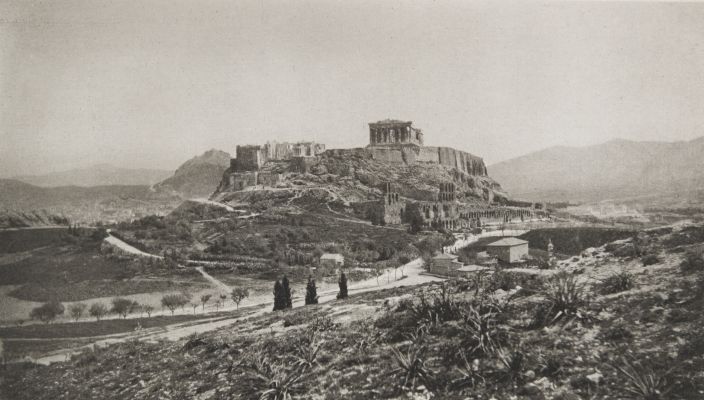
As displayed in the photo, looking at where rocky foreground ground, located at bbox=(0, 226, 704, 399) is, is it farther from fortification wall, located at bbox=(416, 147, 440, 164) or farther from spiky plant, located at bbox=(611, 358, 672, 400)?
fortification wall, located at bbox=(416, 147, 440, 164)

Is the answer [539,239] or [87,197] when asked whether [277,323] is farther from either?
[87,197]

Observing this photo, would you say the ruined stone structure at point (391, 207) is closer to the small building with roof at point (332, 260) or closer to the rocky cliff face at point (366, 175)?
the rocky cliff face at point (366, 175)

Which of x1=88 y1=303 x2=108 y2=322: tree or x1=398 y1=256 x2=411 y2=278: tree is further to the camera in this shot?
x1=398 y1=256 x2=411 y2=278: tree

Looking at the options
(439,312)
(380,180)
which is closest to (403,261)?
(380,180)

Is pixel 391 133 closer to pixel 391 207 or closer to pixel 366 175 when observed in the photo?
pixel 366 175

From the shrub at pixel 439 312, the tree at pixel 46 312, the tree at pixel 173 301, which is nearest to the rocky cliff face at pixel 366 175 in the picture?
the tree at pixel 173 301

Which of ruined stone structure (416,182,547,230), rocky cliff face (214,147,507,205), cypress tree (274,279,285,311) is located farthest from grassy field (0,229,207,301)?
ruined stone structure (416,182,547,230)
